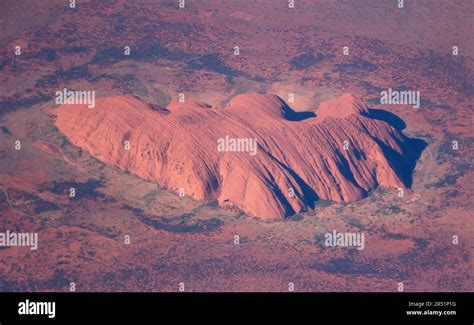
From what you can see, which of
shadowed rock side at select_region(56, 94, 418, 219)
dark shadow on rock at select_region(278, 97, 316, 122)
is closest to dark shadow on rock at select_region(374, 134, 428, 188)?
shadowed rock side at select_region(56, 94, 418, 219)

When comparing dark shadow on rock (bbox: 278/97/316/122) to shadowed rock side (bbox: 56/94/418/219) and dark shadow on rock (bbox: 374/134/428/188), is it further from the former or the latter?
dark shadow on rock (bbox: 374/134/428/188)

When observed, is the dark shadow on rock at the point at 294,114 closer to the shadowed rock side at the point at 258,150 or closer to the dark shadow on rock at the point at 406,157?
the shadowed rock side at the point at 258,150

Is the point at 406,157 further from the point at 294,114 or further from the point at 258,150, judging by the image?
the point at 258,150

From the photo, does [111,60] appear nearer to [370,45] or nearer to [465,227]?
[370,45]

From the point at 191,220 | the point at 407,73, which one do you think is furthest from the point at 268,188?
the point at 407,73

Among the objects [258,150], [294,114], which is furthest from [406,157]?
[258,150]

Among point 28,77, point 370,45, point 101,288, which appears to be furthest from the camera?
point 370,45

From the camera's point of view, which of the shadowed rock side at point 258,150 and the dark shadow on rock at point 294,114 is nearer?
the shadowed rock side at point 258,150

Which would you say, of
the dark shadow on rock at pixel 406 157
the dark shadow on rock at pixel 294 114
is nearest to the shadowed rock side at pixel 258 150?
the dark shadow on rock at pixel 406 157
